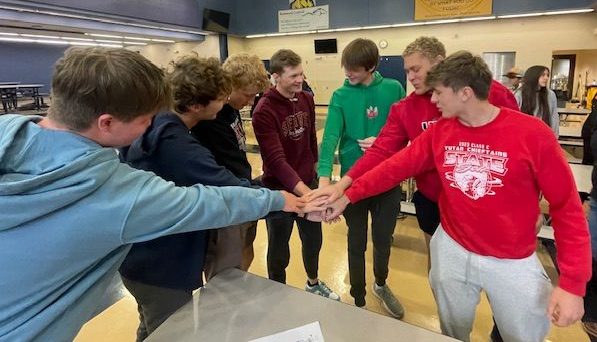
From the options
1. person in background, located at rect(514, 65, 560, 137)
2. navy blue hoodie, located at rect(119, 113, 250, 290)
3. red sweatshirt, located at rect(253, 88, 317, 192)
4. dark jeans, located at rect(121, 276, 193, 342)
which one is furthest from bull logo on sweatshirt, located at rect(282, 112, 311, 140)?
person in background, located at rect(514, 65, 560, 137)

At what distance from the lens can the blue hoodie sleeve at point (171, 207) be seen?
2.74 feet

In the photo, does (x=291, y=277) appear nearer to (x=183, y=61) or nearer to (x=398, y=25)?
(x=183, y=61)

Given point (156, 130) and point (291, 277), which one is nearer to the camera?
point (156, 130)

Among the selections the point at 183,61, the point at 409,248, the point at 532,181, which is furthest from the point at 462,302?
the point at 409,248

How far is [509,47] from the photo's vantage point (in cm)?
831

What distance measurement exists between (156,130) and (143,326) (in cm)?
86

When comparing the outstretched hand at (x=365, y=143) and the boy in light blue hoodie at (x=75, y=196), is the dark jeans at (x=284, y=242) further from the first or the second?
the boy in light blue hoodie at (x=75, y=196)

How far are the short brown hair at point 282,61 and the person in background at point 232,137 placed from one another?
0.60 feet

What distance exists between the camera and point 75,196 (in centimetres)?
75

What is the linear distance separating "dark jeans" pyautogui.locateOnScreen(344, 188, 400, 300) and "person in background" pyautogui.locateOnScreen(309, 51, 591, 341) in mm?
728

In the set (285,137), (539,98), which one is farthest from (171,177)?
(539,98)

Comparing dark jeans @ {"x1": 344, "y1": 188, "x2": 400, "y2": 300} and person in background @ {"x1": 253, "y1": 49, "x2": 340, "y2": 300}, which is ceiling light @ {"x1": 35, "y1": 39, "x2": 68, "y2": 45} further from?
dark jeans @ {"x1": 344, "y1": 188, "x2": 400, "y2": 300}

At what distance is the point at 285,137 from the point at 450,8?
26.3ft

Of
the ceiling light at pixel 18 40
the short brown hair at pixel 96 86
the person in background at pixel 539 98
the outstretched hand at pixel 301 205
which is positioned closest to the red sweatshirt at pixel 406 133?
the outstretched hand at pixel 301 205
